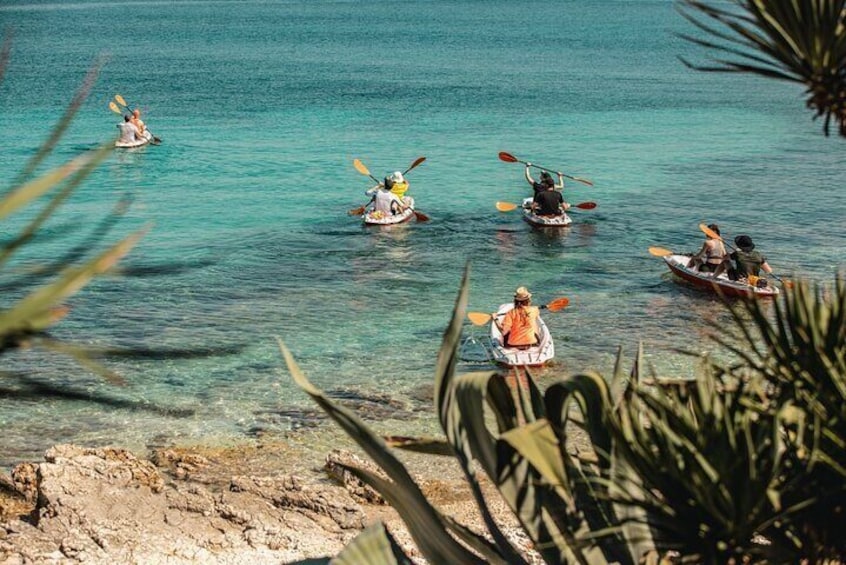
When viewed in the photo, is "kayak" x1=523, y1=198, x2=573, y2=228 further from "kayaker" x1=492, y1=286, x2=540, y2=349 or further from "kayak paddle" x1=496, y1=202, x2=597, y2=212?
"kayaker" x1=492, y1=286, x2=540, y2=349

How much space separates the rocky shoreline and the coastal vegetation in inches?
139

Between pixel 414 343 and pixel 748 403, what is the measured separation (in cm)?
1334

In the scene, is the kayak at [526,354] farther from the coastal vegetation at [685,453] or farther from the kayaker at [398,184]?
the kayaker at [398,184]

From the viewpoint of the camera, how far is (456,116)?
153 ft

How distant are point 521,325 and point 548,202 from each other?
1001 cm

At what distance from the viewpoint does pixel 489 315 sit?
57.6 ft

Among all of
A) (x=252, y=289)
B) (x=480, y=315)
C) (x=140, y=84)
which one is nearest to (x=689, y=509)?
(x=480, y=315)

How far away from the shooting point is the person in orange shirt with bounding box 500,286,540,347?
16406 mm


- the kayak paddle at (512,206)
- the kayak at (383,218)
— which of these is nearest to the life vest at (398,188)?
the kayak at (383,218)

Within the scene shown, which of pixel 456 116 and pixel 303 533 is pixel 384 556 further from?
pixel 456 116

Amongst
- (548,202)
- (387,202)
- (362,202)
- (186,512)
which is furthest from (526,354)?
(362,202)

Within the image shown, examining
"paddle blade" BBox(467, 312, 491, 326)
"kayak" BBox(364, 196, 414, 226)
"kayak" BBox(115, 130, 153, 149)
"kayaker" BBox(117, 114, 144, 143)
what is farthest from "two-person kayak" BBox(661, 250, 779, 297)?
"kayaker" BBox(117, 114, 144, 143)

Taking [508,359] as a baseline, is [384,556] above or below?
above

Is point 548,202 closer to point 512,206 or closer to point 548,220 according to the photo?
point 548,220
